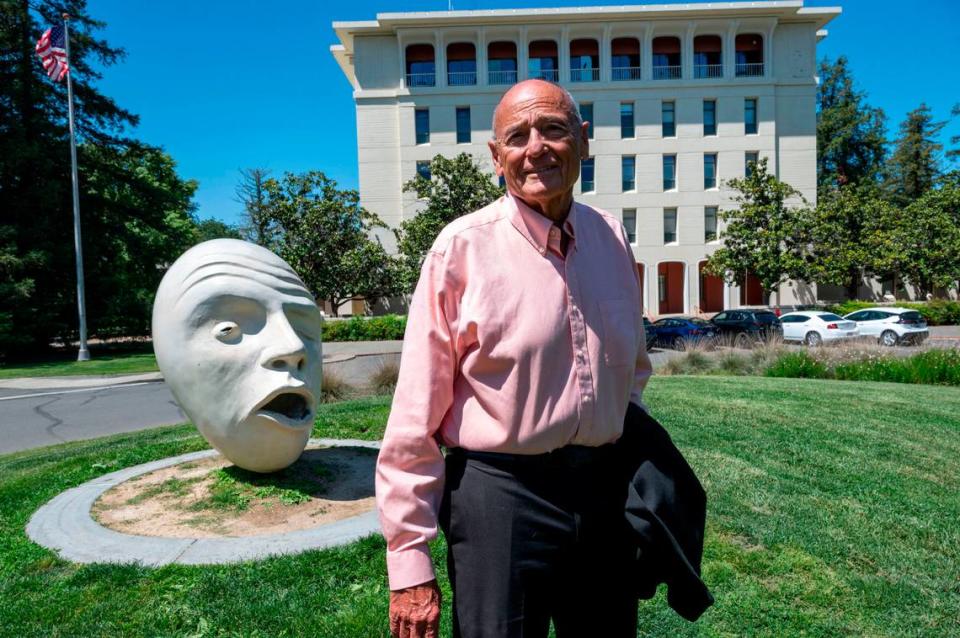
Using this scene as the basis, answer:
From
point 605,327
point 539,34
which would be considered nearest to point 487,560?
point 605,327

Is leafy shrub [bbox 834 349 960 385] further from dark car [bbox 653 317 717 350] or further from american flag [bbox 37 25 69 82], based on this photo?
american flag [bbox 37 25 69 82]

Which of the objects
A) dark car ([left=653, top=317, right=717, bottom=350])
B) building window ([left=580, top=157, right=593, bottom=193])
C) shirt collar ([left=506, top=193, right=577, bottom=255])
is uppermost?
building window ([left=580, top=157, right=593, bottom=193])

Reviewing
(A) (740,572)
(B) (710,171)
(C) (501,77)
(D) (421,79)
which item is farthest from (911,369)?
(D) (421,79)

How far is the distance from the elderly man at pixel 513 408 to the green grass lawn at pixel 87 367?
64.0 ft

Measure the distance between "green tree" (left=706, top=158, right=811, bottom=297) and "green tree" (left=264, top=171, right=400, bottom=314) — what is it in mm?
17425

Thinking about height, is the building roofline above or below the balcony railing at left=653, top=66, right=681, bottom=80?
above

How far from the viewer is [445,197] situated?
29.6 metres

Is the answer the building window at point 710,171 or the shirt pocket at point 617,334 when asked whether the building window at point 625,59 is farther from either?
the shirt pocket at point 617,334

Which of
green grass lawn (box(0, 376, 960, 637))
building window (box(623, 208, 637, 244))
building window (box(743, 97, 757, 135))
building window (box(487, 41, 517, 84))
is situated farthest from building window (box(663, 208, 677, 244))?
green grass lawn (box(0, 376, 960, 637))

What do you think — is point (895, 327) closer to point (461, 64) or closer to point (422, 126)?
point (422, 126)

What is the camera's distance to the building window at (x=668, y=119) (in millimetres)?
36688

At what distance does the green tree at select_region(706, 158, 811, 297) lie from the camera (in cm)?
3044

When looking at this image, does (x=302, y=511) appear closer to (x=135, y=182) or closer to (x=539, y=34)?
(x=135, y=182)

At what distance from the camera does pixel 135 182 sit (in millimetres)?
26734
